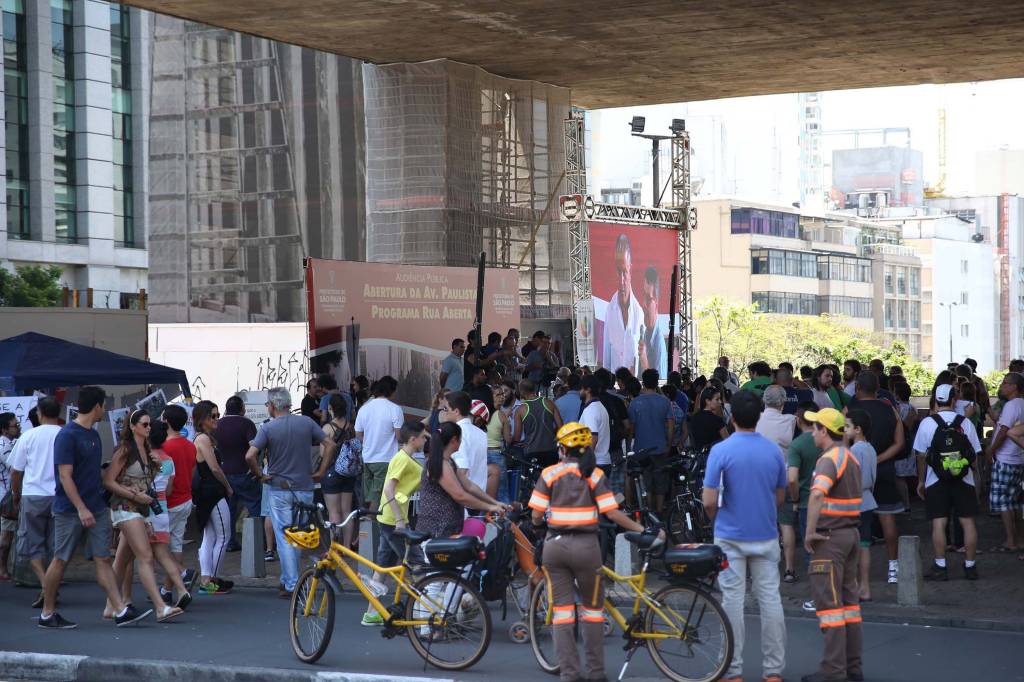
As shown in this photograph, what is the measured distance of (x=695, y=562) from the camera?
891 cm

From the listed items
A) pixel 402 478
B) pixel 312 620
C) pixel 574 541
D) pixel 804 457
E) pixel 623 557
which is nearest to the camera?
pixel 574 541

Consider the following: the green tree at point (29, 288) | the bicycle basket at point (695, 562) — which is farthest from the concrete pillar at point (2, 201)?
the bicycle basket at point (695, 562)

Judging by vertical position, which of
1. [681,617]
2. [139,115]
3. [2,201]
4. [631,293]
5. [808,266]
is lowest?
[681,617]

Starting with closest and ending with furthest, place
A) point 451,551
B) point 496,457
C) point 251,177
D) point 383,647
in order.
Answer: point 451,551
point 383,647
point 496,457
point 251,177

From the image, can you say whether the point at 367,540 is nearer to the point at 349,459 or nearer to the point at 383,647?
the point at 349,459

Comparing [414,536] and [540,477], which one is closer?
[540,477]

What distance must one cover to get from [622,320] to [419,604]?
1978 cm

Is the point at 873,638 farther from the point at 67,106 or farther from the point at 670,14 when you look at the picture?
the point at 67,106

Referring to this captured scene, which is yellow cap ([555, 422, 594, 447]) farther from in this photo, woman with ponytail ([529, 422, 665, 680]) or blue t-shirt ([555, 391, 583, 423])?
blue t-shirt ([555, 391, 583, 423])

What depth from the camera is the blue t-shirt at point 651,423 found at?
1616 cm

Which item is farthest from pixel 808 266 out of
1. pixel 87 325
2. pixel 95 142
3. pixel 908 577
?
pixel 908 577

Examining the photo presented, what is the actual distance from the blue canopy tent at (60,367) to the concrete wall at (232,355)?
1036 centimetres

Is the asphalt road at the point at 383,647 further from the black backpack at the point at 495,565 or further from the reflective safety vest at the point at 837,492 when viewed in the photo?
the reflective safety vest at the point at 837,492

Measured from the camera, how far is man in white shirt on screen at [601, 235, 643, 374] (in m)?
28.7
